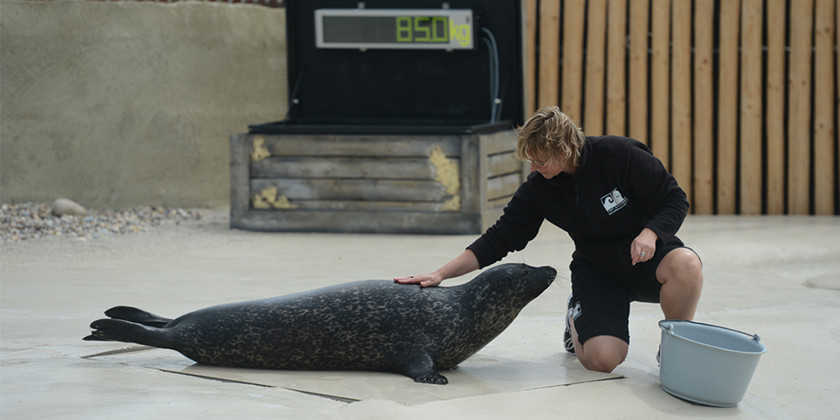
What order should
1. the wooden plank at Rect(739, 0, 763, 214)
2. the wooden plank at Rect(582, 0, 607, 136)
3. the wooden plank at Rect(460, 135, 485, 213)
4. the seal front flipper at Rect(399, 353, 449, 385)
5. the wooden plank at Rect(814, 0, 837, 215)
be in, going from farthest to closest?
the wooden plank at Rect(582, 0, 607, 136) < the wooden plank at Rect(739, 0, 763, 214) < the wooden plank at Rect(814, 0, 837, 215) < the wooden plank at Rect(460, 135, 485, 213) < the seal front flipper at Rect(399, 353, 449, 385)

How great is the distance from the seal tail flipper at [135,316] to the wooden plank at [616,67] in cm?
570

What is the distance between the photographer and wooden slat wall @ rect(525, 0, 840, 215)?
867cm

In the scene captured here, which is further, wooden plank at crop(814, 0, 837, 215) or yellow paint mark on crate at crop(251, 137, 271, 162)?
wooden plank at crop(814, 0, 837, 215)

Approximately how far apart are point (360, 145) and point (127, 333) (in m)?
4.23

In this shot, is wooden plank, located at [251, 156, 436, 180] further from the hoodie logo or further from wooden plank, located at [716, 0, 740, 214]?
the hoodie logo

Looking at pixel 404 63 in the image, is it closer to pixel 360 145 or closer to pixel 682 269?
pixel 360 145

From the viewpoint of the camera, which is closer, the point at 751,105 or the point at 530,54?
the point at 751,105

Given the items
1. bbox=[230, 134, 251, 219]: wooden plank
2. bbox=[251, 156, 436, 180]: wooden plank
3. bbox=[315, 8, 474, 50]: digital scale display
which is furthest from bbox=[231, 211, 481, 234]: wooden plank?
bbox=[315, 8, 474, 50]: digital scale display

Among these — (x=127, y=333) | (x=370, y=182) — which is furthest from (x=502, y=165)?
(x=127, y=333)

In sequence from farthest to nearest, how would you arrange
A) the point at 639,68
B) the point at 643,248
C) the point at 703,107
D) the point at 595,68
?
the point at 595,68 < the point at 639,68 < the point at 703,107 < the point at 643,248

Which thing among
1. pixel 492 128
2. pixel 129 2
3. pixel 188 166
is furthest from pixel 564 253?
pixel 129 2

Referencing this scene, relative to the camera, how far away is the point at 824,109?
866 cm

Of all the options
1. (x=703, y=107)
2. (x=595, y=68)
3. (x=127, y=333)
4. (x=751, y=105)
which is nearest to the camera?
(x=127, y=333)

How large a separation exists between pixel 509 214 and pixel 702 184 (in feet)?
17.0
